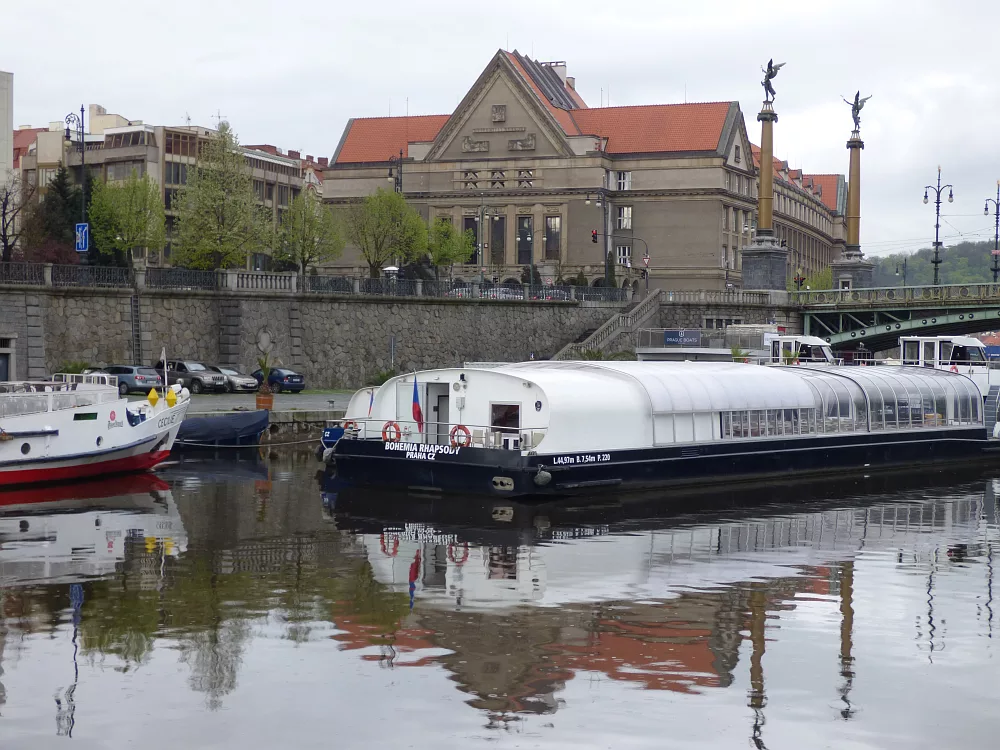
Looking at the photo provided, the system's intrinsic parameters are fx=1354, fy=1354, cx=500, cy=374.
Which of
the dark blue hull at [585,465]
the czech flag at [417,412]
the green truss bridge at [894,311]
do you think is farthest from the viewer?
the green truss bridge at [894,311]

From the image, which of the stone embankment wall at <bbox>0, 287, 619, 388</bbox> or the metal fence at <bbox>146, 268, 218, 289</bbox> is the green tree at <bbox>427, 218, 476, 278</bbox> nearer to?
the stone embankment wall at <bbox>0, 287, 619, 388</bbox>

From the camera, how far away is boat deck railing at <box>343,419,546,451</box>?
34.4 metres

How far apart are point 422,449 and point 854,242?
62322 mm

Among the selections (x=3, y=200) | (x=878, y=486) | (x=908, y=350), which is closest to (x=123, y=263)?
(x=3, y=200)

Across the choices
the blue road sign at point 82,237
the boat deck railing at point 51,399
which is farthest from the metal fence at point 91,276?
the boat deck railing at point 51,399

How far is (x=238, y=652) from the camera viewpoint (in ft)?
59.7

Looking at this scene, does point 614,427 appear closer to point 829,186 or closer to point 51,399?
point 51,399

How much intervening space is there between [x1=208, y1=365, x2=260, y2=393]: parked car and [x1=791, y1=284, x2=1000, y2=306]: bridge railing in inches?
1437

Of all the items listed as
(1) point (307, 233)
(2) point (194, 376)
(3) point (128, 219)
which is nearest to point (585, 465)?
(2) point (194, 376)

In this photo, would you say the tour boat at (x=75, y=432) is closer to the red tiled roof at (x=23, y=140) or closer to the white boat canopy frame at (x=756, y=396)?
the white boat canopy frame at (x=756, y=396)

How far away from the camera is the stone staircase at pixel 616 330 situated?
7944cm

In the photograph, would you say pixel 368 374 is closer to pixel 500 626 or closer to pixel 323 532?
pixel 323 532

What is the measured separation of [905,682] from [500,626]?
19.4ft

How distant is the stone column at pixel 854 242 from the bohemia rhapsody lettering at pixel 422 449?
5918cm
